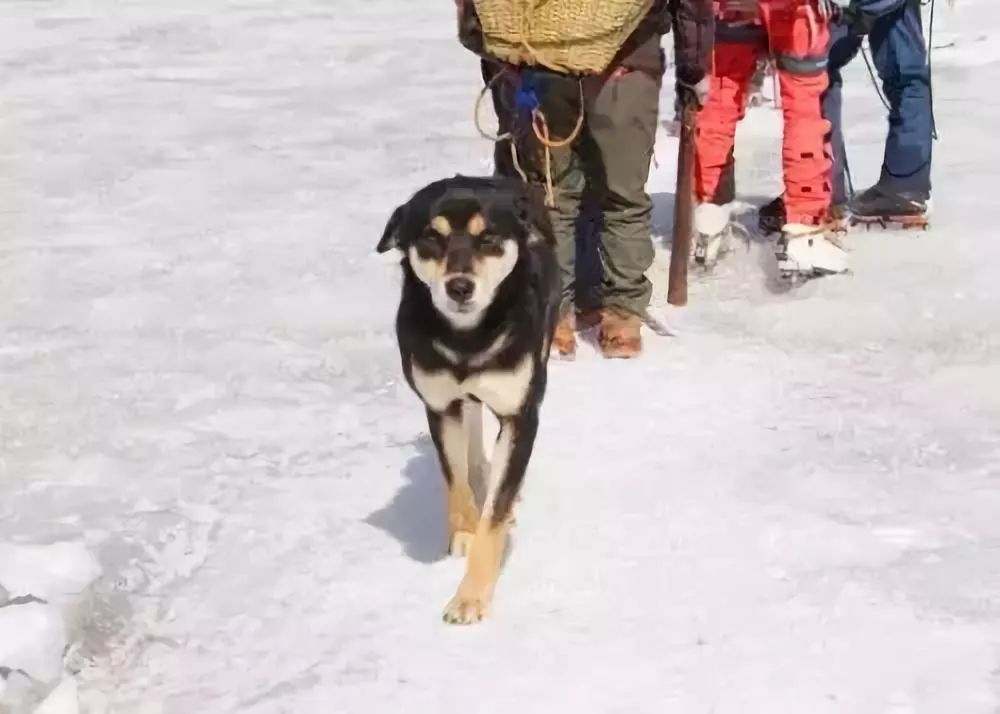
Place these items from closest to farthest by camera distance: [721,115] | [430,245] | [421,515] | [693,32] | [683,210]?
[430,245], [421,515], [693,32], [683,210], [721,115]

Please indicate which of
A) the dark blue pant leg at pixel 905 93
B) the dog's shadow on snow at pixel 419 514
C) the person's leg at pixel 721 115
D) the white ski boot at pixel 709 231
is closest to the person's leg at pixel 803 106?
the person's leg at pixel 721 115

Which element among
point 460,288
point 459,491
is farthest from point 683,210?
point 460,288

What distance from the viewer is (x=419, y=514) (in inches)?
134

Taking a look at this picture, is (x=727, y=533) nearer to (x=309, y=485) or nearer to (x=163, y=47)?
(x=309, y=485)

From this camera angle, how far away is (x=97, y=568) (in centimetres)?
304

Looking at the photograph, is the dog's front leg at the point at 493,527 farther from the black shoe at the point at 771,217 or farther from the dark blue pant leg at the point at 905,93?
the dark blue pant leg at the point at 905,93

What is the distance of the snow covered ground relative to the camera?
106 inches

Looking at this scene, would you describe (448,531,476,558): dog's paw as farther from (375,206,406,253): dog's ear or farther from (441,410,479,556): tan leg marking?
(375,206,406,253): dog's ear

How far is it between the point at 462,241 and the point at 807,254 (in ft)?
8.52

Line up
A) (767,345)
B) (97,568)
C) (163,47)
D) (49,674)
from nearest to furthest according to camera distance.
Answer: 1. (49,674)
2. (97,568)
3. (767,345)
4. (163,47)

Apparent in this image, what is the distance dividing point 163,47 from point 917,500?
30.5 ft

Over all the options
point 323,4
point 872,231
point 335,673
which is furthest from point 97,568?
point 323,4

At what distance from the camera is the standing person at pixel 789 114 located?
15.7 feet

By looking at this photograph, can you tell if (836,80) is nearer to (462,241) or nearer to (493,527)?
(462,241)
